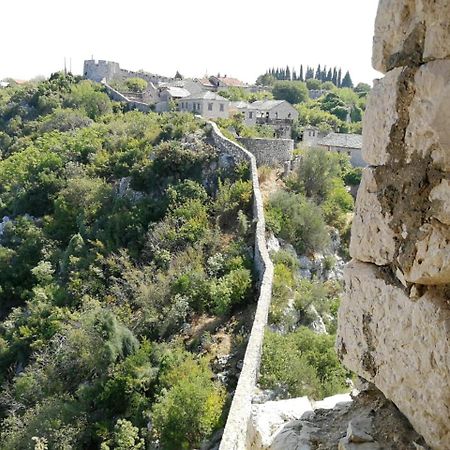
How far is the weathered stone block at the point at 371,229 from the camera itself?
324 cm

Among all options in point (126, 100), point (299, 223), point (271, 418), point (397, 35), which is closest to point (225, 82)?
point (126, 100)

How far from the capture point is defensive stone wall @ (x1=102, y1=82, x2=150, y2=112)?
4791 centimetres

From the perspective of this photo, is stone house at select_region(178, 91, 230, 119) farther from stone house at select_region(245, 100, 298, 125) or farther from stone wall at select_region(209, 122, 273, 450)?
stone wall at select_region(209, 122, 273, 450)

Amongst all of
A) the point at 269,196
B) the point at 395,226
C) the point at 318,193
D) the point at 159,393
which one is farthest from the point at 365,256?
the point at 318,193

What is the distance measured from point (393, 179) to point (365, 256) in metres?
0.62

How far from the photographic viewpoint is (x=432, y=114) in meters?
2.66

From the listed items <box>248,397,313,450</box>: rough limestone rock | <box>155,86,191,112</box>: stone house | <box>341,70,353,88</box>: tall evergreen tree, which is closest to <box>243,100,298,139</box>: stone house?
<box>155,86,191,112</box>: stone house

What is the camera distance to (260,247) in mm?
17922

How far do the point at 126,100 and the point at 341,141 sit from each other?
870 inches

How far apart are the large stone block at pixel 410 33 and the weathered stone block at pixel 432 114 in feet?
0.36

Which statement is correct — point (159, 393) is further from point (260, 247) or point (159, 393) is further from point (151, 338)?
point (260, 247)

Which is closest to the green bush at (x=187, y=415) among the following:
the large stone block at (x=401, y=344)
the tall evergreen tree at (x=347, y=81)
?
the large stone block at (x=401, y=344)

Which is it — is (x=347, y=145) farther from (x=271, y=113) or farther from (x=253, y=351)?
(x=253, y=351)

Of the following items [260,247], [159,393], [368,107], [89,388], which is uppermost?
[368,107]
